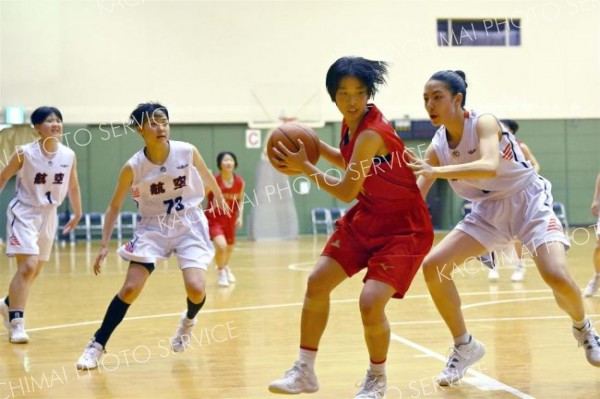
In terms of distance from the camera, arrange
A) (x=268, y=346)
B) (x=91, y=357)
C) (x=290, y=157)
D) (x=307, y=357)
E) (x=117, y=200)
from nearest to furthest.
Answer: (x=290, y=157) < (x=307, y=357) < (x=91, y=357) < (x=117, y=200) < (x=268, y=346)

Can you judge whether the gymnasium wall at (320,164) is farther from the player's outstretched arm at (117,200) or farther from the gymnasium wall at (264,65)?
the player's outstretched arm at (117,200)

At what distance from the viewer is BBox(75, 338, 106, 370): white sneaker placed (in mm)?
5602

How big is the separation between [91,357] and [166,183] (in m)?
1.34

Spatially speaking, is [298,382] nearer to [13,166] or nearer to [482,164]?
[482,164]

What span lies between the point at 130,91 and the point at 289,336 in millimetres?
16297

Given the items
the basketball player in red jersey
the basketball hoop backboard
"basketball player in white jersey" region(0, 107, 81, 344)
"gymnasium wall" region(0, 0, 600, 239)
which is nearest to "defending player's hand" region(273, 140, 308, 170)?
"basketball player in white jersey" region(0, 107, 81, 344)

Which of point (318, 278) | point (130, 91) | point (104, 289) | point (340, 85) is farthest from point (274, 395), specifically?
point (130, 91)

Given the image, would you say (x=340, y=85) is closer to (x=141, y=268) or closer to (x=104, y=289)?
(x=141, y=268)

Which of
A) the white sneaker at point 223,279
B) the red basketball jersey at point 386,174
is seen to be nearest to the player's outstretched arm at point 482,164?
the red basketball jersey at point 386,174

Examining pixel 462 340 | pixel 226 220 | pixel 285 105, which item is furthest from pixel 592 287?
pixel 285 105

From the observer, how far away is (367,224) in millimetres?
4562

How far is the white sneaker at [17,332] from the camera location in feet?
22.1

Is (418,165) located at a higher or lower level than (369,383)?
higher

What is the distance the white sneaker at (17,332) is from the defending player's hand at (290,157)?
11.0ft
